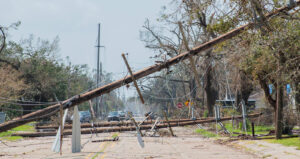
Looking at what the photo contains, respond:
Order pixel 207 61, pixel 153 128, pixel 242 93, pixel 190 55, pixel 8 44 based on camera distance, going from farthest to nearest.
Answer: pixel 8 44 < pixel 207 61 < pixel 242 93 < pixel 153 128 < pixel 190 55

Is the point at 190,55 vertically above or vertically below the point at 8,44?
below

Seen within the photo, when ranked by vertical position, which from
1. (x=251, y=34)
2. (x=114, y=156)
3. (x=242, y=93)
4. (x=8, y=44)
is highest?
(x=8, y=44)

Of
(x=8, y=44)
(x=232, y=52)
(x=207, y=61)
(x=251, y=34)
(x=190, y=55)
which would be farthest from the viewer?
(x=8, y=44)

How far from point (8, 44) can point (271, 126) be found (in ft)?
122

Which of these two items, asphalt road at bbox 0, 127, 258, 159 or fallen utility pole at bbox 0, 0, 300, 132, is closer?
fallen utility pole at bbox 0, 0, 300, 132

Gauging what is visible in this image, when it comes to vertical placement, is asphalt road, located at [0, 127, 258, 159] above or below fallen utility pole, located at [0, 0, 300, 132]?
below

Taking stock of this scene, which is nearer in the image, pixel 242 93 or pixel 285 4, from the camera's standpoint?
pixel 285 4

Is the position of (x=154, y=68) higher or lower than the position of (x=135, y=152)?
higher

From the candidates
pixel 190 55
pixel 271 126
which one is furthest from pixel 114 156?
pixel 271 126

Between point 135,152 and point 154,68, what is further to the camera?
point 135,152

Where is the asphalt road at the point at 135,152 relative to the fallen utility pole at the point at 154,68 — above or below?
below

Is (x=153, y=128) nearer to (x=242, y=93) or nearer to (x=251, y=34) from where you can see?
(x=242, y=93)

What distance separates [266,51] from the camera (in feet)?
43.6

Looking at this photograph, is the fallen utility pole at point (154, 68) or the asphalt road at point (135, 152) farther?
the asphalt road at point (135, 152)
